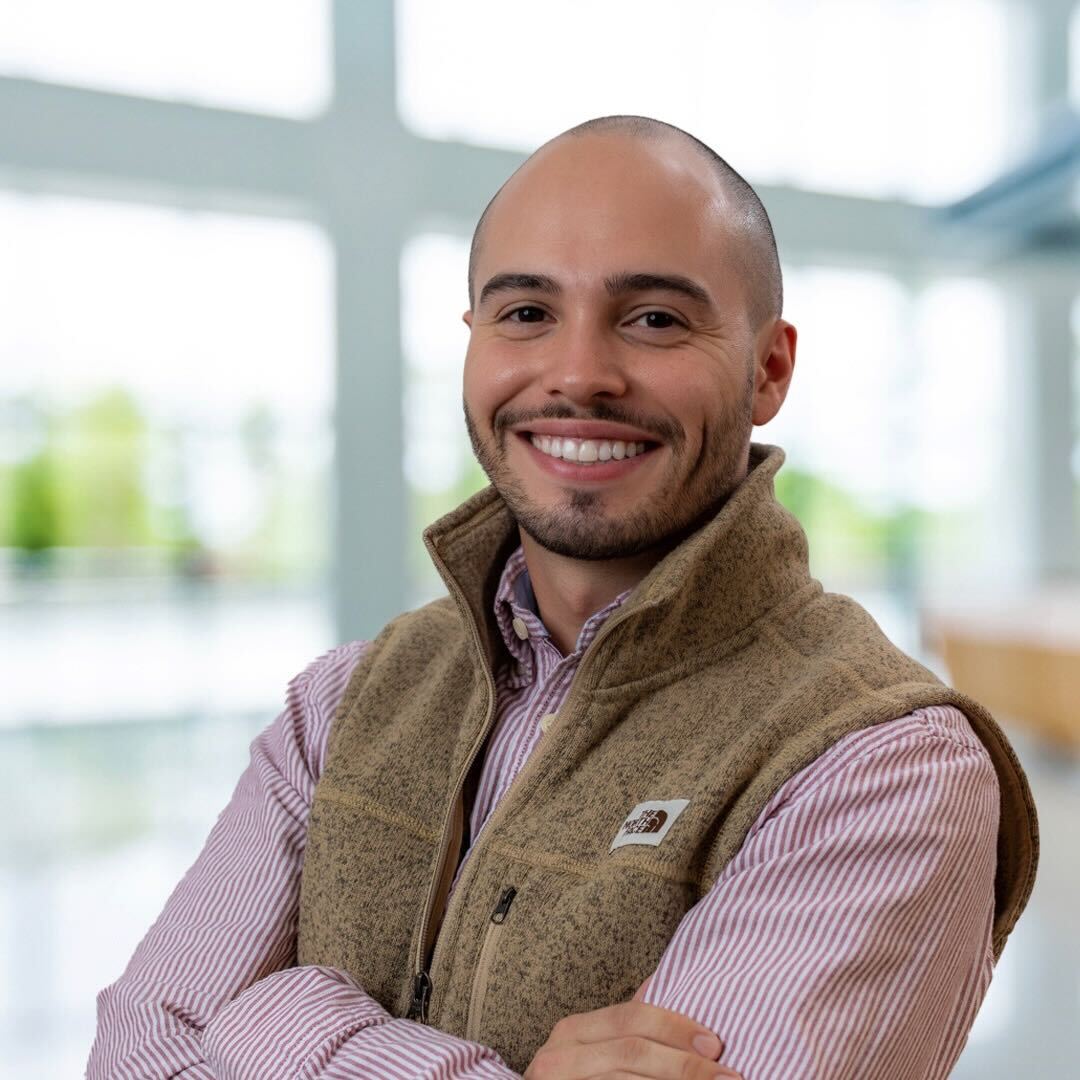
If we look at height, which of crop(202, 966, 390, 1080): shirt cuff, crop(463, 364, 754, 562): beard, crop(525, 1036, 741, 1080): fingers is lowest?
crop(202, 966, 390, 1080): shirt cuff

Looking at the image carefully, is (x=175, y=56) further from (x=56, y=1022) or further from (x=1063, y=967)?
(x=1063, y=967)

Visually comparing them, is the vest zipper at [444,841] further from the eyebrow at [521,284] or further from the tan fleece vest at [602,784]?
the eyebrow at [521,284]

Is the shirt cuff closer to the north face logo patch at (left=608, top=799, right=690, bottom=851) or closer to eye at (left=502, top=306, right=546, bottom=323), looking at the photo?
the north face logo patch at (left=608, top=799, right=690, bottom=851)

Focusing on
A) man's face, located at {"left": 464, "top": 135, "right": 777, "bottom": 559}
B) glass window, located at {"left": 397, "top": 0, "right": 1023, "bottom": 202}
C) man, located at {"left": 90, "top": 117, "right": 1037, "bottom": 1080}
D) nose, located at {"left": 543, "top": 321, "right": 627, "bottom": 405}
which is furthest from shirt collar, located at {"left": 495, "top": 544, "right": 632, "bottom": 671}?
glass window, located at {"left": 397, "top": 0, "right": 1023, "bottom": 202}

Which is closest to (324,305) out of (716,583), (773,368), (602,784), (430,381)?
(430,381)

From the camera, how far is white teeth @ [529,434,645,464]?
154cm

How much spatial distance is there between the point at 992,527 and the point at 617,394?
1278cm

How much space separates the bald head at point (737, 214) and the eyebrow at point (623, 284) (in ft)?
0.35

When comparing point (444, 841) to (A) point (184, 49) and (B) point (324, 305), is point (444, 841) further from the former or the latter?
(A) point (184, 49)

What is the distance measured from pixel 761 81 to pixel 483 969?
1198 cm

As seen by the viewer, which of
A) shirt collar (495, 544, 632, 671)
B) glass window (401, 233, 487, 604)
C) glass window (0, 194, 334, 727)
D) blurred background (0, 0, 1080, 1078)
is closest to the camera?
shirt collar (495, 544, 632, 671)

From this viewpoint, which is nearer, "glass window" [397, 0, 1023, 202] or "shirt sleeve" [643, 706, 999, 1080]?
"shirt sleeve" [643, 706, 999, 1080]

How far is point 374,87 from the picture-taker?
9.62 metres

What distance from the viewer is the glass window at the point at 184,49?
8656 millimetres
